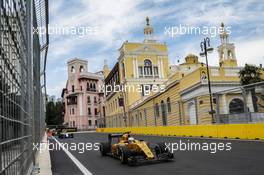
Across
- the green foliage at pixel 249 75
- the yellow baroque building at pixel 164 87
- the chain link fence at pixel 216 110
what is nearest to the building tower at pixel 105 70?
the yellow baroque building at pixel 164 87


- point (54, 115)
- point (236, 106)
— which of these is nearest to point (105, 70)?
point (54, 115)

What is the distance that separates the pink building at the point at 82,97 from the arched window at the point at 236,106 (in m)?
80.0

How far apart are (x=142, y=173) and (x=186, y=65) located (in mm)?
61978

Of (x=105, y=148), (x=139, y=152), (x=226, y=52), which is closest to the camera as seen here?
(x=139, y=152)

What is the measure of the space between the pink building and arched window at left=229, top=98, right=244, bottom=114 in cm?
7999

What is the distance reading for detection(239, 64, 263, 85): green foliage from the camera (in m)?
33.8

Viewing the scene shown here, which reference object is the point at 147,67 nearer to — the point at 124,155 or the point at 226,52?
the point at 226,52

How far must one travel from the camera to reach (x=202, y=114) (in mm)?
20422

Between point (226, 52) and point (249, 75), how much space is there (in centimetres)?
2966

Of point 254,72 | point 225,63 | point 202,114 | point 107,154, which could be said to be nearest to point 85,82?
point 225,63

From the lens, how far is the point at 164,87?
42.0 metres

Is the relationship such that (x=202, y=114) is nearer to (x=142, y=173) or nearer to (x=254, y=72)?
(x=142, y=173)

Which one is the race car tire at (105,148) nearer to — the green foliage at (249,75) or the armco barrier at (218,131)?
the armco barrier at (218,131)

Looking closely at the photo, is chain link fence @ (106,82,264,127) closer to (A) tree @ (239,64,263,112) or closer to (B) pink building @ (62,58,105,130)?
(A) tree @ (239,64,263,112)
